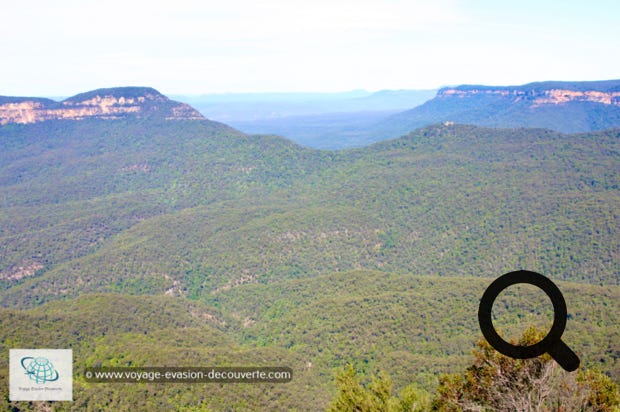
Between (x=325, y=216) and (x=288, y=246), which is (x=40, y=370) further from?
(x=325, y=216)

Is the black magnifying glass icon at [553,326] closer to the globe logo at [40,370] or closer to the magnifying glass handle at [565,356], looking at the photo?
the magnifying glass handle at [565,356]

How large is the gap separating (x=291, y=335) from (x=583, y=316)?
3475 cm

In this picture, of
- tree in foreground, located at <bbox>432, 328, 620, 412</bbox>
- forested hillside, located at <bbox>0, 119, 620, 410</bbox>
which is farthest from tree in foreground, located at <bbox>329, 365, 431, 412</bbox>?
forested hillside, located at <bbox>0, 119, 620, 410</bbox>

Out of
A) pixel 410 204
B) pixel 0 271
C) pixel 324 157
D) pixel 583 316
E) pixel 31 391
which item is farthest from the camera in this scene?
pixel 324 157

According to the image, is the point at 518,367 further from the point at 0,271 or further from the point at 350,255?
the point at 0,271

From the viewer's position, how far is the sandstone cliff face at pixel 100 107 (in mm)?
183812

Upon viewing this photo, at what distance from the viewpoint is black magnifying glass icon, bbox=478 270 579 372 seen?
247 inches

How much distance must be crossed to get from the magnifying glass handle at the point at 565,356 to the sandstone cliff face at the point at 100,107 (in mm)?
197855

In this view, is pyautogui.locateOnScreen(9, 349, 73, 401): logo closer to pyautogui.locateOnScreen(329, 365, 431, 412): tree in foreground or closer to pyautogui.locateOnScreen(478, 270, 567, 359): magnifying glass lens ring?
pyautogui.locateOnScreen(329, 365, 431, 412): tree in foreground

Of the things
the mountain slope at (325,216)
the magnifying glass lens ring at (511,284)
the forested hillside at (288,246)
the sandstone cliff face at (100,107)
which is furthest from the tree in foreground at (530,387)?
the sandstone cliff face at (100,107)

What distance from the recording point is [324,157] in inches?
6152

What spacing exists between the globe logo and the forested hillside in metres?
5.55

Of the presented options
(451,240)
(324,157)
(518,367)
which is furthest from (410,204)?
(518,367)

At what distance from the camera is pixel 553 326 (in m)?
6.74
